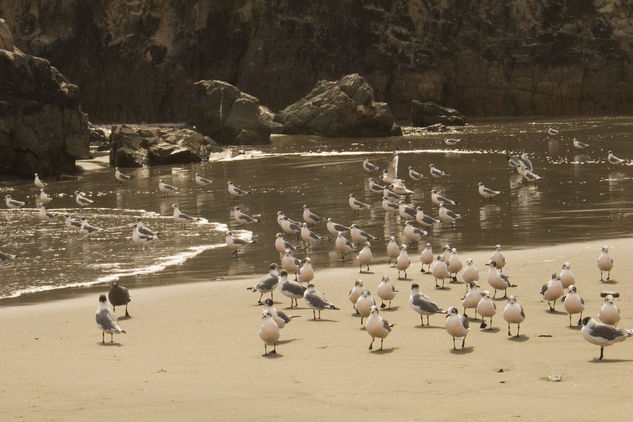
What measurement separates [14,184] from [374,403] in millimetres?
25077

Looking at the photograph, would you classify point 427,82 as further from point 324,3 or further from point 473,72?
point 324,3

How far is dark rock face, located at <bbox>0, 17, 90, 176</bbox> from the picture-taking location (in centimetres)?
3269

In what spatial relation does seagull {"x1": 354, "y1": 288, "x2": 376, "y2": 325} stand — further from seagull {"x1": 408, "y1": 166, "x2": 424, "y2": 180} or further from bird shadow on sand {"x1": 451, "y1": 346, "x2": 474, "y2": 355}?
seagull {"x1": 408, "y1": 166, "x2": 424, "y2": 180}

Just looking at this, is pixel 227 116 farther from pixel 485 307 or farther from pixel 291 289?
pixel 485 307

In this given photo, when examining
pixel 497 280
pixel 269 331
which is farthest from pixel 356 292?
pixel 269 331

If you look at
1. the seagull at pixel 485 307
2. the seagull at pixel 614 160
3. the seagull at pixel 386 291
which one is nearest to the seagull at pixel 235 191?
the seagull at pixel 614 160

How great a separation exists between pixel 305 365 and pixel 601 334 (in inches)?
116

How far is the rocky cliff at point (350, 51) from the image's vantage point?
56.7 metres

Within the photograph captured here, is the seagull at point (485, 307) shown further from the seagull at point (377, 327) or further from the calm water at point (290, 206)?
the calm water at point (290, 206)

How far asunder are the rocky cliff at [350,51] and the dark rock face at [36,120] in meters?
23.5

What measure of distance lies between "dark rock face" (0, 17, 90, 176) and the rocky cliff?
2353cm

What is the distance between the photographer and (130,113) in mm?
58656

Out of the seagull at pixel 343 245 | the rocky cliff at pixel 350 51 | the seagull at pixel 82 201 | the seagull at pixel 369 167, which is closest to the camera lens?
the seagull at pixel 343 245

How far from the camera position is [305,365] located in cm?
1080
